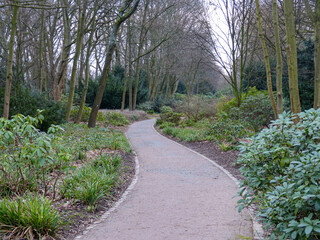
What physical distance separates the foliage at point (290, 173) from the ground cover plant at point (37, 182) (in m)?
2.70

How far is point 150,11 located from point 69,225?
23131 mm

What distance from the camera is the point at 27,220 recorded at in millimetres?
4027

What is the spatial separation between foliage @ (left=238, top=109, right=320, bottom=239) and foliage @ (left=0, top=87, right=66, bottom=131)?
35.9ft

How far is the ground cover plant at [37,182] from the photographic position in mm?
4047

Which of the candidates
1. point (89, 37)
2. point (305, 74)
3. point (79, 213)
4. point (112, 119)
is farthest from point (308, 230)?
point (112, 119)

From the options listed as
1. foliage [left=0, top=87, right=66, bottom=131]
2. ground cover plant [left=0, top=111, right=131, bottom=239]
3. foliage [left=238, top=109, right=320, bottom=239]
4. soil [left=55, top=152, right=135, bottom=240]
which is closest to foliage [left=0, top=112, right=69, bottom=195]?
ground cover plant [left=0, top=111, right=131, bottom=239]

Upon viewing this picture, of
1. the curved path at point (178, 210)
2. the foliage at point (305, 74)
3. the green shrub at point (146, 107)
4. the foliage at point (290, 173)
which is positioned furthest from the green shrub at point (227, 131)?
the green shrub at point (146, 107)

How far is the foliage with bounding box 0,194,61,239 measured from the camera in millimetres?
3947

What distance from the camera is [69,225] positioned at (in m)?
4.51

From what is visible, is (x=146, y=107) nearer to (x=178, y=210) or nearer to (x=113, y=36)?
(x=113, y=36)

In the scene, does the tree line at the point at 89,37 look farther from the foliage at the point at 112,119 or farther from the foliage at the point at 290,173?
the foliage at the point at 290,173

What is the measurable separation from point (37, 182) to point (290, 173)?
417 cm

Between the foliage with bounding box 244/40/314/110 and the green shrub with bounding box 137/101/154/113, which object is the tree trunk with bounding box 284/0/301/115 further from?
the green shrub with bounding box 137/101/154/113

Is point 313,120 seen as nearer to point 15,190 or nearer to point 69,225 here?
point 69,225
